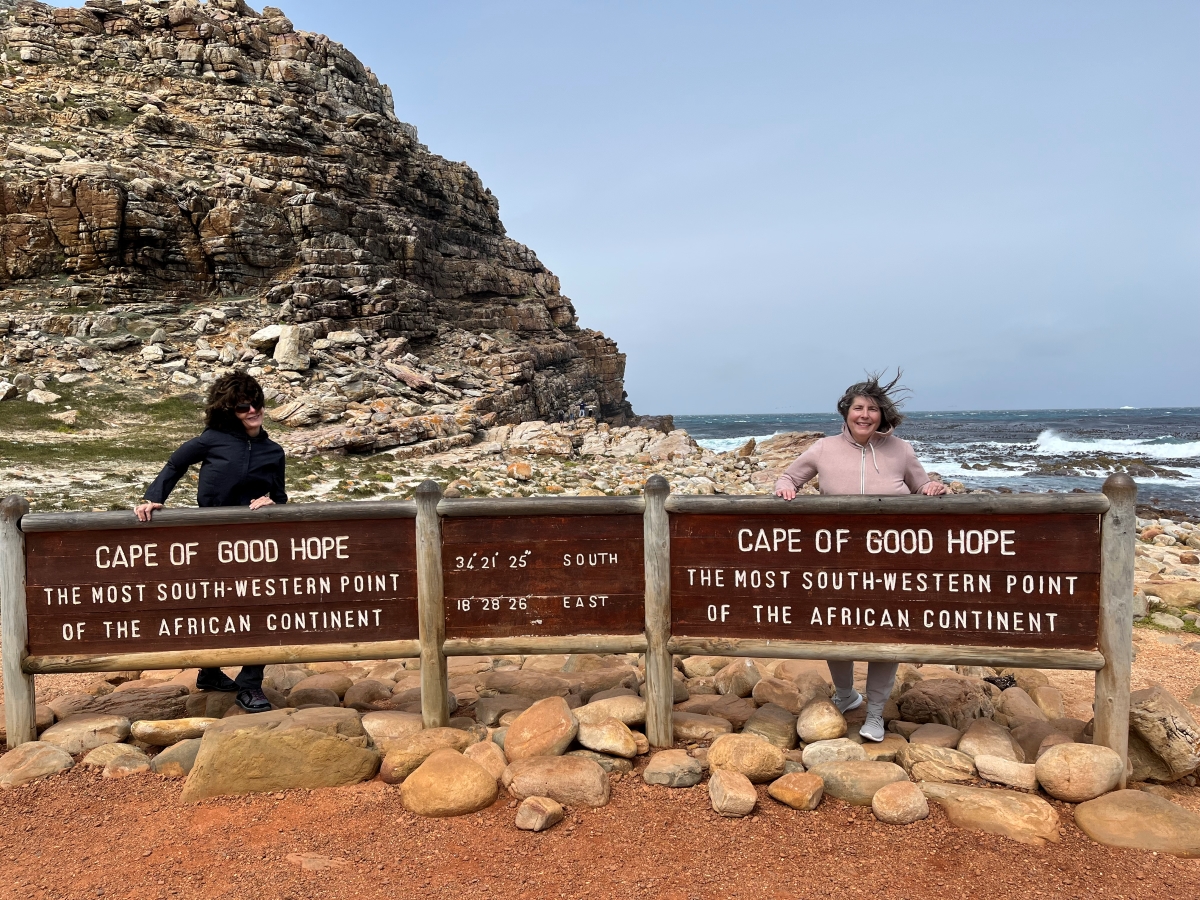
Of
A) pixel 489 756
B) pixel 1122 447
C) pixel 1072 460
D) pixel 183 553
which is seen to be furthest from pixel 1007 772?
pixel 1122 447

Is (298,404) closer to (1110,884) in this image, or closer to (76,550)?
(76,550)

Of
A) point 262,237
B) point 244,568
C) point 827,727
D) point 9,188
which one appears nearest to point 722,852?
point 827,727

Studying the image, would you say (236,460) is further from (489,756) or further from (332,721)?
(489,756)

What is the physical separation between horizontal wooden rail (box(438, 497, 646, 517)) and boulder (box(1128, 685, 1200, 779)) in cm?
303

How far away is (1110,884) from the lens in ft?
10.1

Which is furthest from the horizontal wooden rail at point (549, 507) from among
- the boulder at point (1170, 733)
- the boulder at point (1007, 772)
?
the boulder at point (1170, 733)

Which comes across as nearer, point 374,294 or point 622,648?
point 622,648

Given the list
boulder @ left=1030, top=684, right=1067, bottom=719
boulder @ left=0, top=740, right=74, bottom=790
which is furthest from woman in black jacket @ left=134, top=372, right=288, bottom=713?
boulder @ left=1030, top=684, right=1067, bottom=719

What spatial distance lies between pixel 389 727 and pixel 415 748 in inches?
17.8

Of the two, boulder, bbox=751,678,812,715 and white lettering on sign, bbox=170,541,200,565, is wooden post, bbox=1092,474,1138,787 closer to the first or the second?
boulder, bbox=751,678,812,715

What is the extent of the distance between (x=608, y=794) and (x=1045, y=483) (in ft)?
105

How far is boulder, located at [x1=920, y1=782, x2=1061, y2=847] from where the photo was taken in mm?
3420

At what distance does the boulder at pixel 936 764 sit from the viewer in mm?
3893

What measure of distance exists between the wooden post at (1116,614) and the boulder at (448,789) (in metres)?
3.39
